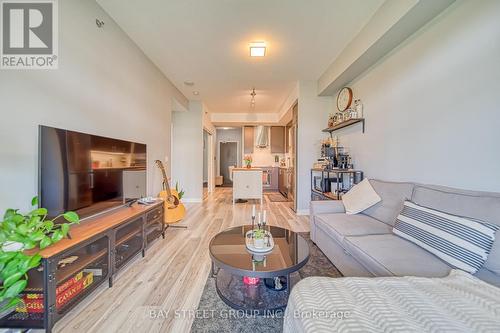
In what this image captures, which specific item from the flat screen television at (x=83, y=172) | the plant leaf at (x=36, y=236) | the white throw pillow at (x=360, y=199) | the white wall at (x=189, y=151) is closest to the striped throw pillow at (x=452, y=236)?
the white throw pillow at (x=360, y=199)

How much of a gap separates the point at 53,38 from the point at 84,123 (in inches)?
28.3

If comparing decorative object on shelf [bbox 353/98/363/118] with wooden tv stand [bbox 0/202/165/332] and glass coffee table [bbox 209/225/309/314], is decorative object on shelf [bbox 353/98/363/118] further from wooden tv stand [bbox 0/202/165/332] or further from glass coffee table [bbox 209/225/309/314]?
wooden tv stand [bbox 0/202/165/332]

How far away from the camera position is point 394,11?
6.32ft

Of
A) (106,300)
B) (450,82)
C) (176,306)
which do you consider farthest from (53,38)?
(450,82)

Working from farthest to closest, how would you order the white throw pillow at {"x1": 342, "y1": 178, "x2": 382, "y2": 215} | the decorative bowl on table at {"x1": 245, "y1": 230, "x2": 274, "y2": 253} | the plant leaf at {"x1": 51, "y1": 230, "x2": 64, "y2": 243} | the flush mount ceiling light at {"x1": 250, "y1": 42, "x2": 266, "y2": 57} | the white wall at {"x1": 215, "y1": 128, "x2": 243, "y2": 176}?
the white wall at {"x1": 215, "y1": 128, "x2": 243, "y2": 176}, the flush mount ceiling light at {"x1": 250, "y1": 42, "x2": 266, "y2": 57}, the white throw pillow at {"x1": 342, "y1": 178, "x2": 382, "y2": 215}, the decorative bowl on table at {"x1": 245, "y1": 230, "x2": 274, "y2": 253}, the plant leaf at {"x1": 51, "y1": 230, "x2": 64, "y2": 243}

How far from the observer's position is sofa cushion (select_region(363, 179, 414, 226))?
78.9 inches

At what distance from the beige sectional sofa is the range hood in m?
5.06

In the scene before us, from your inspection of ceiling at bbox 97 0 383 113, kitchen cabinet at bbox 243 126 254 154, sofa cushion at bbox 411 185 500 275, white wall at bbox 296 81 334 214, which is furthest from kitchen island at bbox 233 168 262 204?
sofa cushion at bbox 411 185 500 275

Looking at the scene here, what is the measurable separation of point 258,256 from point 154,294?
959 mm

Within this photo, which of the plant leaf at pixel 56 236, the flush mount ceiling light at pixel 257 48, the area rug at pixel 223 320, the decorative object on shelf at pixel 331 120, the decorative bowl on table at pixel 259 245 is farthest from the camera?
the decorative object on shelf at pixel 331 120

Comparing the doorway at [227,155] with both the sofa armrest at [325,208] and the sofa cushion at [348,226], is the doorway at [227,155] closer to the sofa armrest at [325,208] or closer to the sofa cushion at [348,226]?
the sofa armrest at [325,208]

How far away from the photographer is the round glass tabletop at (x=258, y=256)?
1.33 m

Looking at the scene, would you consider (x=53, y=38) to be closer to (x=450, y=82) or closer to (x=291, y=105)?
(x=450, y=82)

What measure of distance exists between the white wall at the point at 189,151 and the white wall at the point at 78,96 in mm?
1996
